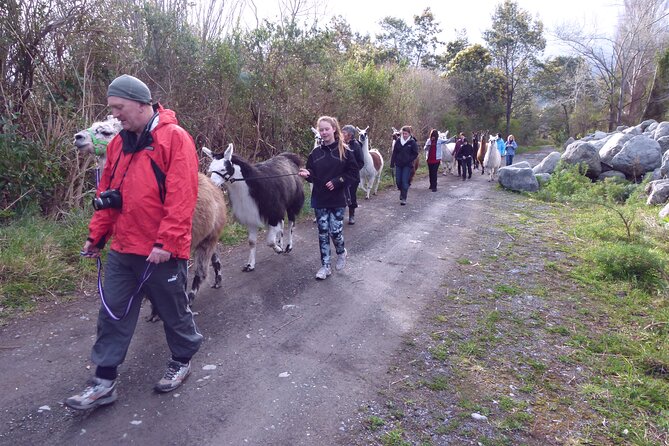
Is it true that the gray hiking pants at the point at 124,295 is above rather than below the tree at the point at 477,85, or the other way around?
below

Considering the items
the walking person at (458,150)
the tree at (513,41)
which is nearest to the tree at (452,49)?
the tree at (513,41)

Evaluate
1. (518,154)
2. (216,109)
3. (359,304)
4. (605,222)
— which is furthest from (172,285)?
(518,154)

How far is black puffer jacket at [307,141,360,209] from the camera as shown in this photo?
584 centimetres

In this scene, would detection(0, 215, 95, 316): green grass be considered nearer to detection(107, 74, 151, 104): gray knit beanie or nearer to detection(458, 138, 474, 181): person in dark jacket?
detection(107, 74, 151, 104): gray knit beanie

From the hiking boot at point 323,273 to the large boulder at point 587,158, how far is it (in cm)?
1373

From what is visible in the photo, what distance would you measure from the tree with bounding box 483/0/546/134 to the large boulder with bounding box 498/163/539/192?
25487 millimetres

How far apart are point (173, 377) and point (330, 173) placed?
320 centimetres

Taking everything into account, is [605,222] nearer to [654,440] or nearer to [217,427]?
[654,440]

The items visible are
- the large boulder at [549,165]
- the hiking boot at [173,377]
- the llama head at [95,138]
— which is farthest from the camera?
the large boulder at [549,165]

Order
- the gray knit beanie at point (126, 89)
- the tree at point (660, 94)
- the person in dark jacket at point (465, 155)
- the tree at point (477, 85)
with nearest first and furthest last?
1. the gray knit beanie at point (126, 89)
2. the person in dark jacket at point (465, 155)
3. the tree at point (660, 94)
4. the tree at point (477, 85)

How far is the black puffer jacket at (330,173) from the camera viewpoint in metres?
5.84

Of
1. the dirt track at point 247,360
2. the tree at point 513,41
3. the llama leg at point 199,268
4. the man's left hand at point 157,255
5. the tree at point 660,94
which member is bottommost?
the dirt track at point 247,360

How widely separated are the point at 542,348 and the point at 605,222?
6.17m

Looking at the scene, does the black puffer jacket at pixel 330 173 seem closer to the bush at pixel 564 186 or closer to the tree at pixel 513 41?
the bush at pixel 564 186
